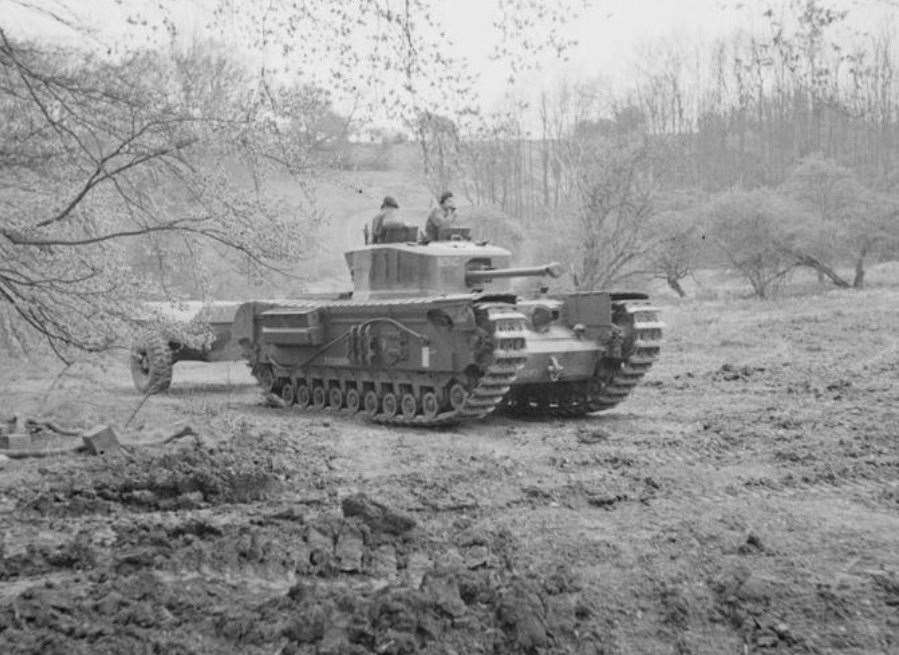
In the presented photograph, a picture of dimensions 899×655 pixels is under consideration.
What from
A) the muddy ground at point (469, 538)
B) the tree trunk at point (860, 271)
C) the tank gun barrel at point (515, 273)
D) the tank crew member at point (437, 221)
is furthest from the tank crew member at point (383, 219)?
the tree trunk at point (860, 271)

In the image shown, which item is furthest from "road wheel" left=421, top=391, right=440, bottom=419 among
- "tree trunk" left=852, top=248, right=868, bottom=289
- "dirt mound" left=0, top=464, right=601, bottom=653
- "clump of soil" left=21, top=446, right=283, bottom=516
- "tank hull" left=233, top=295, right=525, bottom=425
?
"tree trunk" left=852, top=248, right=868, bottom=289

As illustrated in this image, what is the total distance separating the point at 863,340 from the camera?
74.0 ft

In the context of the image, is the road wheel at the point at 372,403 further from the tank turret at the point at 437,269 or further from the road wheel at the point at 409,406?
the tank turret at the point at 437,269

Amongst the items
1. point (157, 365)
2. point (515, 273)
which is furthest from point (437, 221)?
point (157, 365)

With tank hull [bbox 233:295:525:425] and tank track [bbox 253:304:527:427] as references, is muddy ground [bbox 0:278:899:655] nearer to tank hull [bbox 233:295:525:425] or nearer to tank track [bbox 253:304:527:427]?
tank track [bbox 253:304:527:427]

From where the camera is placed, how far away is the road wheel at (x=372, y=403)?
13.8 meters

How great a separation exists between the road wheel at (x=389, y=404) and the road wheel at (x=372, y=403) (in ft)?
0.33

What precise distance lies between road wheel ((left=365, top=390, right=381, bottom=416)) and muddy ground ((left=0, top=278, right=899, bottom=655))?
338mm

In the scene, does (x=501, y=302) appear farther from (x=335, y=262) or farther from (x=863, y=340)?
(x=335, y=262)

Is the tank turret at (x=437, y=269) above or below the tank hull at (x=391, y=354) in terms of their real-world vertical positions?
above

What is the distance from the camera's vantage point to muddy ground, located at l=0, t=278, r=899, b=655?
15.4ft

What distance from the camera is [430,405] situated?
12984 mm

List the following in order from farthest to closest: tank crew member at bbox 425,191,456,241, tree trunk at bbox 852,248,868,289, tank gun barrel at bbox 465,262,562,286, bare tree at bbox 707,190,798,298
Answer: tree trunk at bbox 852,248,868,289, bare tree at bbox 707,190,798,298, tank crew member at bbox 425,191,456,241, tank gun barrel at bbox 465,262,562,286

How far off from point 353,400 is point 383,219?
2.43 meters
